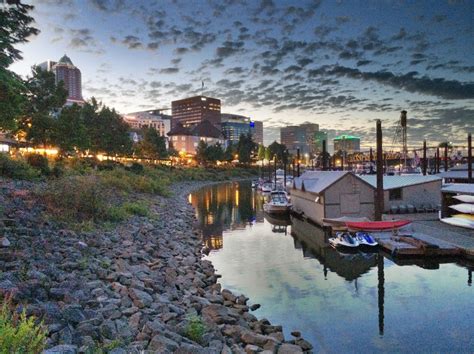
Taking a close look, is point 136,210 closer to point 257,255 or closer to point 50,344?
point 257,255

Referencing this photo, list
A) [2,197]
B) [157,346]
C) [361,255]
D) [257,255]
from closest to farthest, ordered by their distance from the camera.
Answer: [157,346] → [2,197] → [361,255] → [257,255]

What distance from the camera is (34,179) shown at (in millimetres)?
32656

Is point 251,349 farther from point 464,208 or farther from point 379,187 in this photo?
point 464,208

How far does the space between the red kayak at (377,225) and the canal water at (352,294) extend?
3450 millimetres

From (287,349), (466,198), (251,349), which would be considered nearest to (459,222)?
(466,198)

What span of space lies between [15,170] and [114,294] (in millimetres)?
24868

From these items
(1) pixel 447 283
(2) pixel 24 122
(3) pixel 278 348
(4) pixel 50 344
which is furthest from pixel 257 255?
(2) pixel 24 122

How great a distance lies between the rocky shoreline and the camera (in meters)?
10.1

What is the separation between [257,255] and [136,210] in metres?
12.0

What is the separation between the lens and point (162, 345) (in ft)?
32.9

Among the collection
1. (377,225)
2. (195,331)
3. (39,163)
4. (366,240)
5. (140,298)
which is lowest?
(366,240)

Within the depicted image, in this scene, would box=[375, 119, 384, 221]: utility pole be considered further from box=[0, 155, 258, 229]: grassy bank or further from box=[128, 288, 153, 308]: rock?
box=[128, 288, 153, 308]: rock

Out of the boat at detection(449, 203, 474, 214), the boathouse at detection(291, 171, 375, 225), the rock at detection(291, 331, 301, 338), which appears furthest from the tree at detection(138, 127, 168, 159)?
the rock at detection(291, 331, 301, 338)

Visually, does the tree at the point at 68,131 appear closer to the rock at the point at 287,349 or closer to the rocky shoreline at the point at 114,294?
the rocky shoreline at the point at 114,294
